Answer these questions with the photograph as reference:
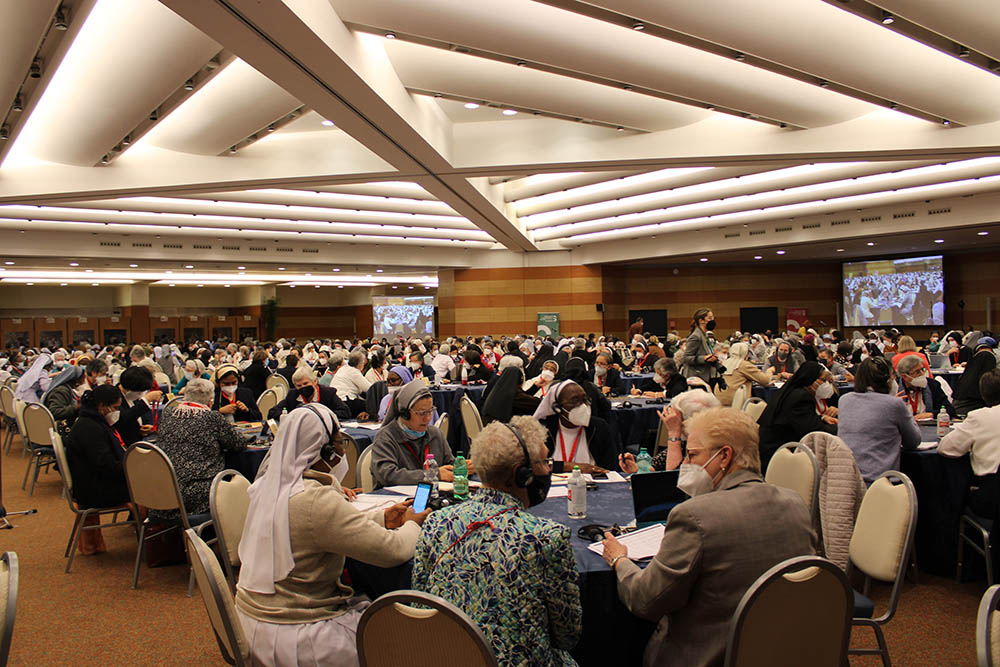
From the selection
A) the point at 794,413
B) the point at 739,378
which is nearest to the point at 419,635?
the point at 794,413

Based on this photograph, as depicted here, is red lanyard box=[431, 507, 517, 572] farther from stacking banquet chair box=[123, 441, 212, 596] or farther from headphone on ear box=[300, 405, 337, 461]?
stacking banquet chair box=[123, 441, 212, 596]

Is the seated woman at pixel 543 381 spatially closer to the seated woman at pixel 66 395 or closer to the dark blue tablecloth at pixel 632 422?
the dark blue tablecloth at pixel 632 422

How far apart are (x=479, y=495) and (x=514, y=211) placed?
13.5 m

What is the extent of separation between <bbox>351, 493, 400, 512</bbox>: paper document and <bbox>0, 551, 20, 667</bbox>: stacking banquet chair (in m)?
1.47

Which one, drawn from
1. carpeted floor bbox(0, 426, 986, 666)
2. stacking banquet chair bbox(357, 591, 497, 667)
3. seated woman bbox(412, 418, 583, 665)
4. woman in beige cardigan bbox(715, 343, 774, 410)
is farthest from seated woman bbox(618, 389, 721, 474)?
woman in beige cardigan bbox(715, 343, 774, 410)

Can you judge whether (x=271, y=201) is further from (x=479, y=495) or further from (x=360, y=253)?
(x=479, y=495)

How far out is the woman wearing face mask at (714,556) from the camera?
204 centimetres

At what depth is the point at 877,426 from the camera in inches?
175

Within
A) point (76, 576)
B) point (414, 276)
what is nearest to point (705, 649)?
point (76, 576)

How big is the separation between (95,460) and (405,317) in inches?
910

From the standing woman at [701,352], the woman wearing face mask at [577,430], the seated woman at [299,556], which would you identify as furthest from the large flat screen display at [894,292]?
the seated woman at [299,556]

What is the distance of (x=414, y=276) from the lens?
28562 millimetres

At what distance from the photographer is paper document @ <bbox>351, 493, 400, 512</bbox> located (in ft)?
11.0

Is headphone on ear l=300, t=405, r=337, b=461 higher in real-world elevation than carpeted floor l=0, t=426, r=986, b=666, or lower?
higher
